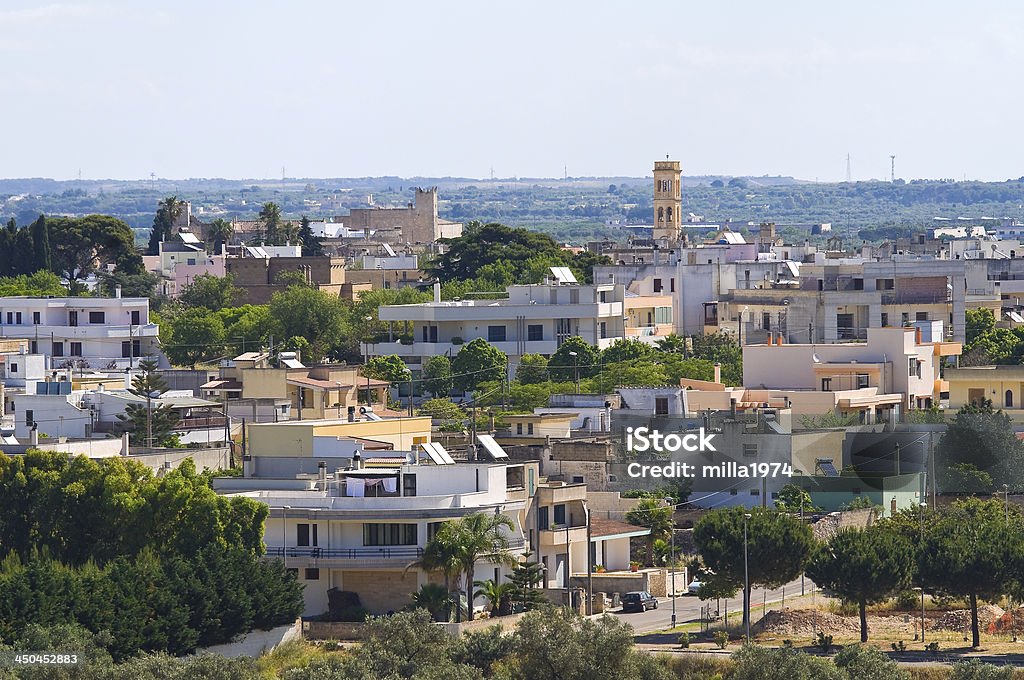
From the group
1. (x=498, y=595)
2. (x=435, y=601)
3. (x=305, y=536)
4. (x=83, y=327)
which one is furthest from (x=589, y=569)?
(x=83, y=327)

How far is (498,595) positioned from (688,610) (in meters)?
3.77

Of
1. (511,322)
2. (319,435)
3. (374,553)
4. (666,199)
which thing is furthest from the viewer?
(666,199)

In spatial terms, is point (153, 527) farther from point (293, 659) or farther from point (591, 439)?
point (591, 439)

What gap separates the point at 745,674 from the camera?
34.8 m

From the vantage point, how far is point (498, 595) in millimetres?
40625

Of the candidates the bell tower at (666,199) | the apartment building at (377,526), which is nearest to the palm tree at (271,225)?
the bell tower at (666,199)

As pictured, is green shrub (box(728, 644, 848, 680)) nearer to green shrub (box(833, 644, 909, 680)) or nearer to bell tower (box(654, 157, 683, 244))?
green shrub (box(833, 644, 909, 680))

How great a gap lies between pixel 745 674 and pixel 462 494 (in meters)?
7.89

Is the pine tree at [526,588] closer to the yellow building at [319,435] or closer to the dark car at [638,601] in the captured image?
the dark car at [638,601]

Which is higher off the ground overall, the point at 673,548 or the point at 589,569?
the point at 589,569

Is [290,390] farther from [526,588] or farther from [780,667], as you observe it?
[780,667]

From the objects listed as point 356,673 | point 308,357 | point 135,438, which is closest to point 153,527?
point 356,673

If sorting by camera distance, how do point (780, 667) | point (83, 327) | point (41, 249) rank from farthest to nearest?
point (41, 249), point (83, 327), point (780, 667)

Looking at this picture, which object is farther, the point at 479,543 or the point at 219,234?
the point at 219,234
